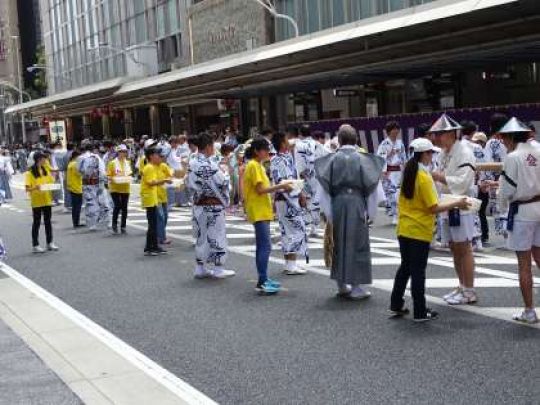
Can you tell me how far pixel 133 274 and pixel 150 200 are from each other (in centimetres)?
194

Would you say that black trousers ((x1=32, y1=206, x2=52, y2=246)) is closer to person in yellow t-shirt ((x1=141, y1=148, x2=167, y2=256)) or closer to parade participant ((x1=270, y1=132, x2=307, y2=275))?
person in yellow t-shirt ((x1=141, y1=148, x2=167, y2=256))

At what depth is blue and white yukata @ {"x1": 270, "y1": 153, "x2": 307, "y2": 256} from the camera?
971cm

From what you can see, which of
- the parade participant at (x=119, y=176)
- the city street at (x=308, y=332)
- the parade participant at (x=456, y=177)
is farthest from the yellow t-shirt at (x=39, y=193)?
the parade participant at (x=456, y=177)

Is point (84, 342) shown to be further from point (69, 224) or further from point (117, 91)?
point (117, 91)

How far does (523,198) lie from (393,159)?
26.4ft

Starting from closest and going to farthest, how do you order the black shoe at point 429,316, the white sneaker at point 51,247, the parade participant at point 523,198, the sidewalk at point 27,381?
the sidewalk at point 27,381 < the parade participant at point 523,198 < the black shoe at point 429,316 < the white sneaker at point 51,247

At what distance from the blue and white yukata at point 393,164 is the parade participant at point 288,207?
5030 millimetres

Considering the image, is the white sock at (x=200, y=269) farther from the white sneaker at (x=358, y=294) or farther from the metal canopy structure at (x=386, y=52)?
the metal canopy structure at (x=386, y=52)

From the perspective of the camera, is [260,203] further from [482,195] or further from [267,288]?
[482,195]

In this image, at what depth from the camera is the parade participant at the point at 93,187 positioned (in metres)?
16.4

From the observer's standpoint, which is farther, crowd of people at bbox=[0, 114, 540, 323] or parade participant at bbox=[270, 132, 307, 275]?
parade participant at bbox=[270, 132, 307, 275]

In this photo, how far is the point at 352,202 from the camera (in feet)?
26.1

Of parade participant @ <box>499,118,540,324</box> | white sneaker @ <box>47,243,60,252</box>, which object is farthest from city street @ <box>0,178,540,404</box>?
white sneaker @ <box>47,243,60,252</box>

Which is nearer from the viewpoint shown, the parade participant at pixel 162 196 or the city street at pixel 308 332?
the city street at pixel 308 332
